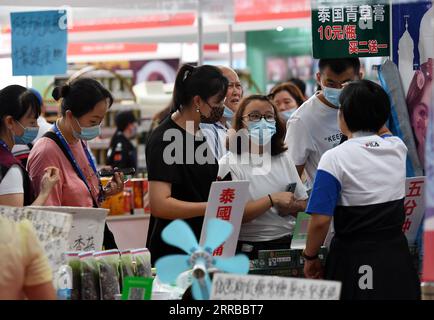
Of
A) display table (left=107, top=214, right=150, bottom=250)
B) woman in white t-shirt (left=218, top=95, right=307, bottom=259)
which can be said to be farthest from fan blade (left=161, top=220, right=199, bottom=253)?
display table (left=107, top=214, right=150, bottom=250)

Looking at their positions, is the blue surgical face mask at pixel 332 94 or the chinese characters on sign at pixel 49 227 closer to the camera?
the chinese characters on sign at pixel 49 227

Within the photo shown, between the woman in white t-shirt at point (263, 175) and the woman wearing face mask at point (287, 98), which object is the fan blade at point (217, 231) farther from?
the woman wearing face mask at point (287, 98)

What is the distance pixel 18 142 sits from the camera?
4258 millimetres

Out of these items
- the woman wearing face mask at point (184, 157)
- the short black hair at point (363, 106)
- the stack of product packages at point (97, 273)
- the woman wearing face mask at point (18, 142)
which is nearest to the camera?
the stack of product packages at point (97, 273)

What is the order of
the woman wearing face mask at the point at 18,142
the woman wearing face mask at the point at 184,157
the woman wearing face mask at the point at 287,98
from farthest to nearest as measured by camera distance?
the woman wearing face mask at the point at 287,98 → the woman wearing face mask at the point at 184,157 → the woman wearing face mask at the point at 18,142

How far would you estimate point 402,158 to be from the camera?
12.1 feet

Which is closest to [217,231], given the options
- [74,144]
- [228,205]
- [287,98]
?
[228,205]

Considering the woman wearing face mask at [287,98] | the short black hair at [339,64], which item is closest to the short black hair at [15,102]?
the short black hair at [339,64]

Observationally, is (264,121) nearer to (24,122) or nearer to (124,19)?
(24,122)

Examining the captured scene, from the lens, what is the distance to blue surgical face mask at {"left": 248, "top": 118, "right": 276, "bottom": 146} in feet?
13.9

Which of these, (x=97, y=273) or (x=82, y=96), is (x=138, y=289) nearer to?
(x=97, y=273)

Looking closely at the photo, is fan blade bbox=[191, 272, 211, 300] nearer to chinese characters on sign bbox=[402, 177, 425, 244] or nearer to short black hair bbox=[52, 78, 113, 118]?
chinese characters on sign bbox=[402, 177, 425, 244]

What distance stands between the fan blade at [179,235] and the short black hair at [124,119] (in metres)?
8.22

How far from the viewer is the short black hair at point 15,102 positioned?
13.4ft
